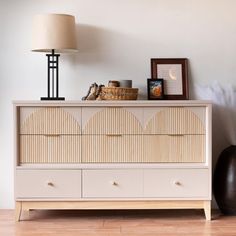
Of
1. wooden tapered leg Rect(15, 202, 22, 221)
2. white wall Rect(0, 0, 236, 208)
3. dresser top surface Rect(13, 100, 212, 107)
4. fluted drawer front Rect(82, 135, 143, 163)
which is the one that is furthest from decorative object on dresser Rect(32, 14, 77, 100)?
wooden tapered leg Rect(15, 202, 22, 221)

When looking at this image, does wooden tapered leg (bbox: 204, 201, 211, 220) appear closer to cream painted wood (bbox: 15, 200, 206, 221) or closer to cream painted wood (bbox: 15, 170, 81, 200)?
cream painted wood (bbox: 15, 200, 206, 221)

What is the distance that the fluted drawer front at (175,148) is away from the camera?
348 centimetres

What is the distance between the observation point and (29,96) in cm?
385

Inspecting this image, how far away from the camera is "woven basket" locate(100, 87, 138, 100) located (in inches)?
138

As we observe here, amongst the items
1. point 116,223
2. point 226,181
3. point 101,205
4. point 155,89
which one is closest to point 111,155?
point 101,205

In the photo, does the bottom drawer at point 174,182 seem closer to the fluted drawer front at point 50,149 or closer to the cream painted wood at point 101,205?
the cream painted wood at point 101,205

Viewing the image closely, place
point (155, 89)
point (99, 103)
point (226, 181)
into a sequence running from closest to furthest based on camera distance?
point (99, 103) < point (226, 181) < point (155, 89)

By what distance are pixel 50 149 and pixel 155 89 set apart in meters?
0.94

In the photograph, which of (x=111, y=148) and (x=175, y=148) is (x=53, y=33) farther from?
(x=175, y=148)

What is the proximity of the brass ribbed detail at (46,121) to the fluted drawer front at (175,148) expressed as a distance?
2.00ft

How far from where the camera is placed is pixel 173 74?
384cm

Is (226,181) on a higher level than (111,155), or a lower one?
lower

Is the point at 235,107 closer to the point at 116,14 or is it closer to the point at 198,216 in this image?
the point at 198,216

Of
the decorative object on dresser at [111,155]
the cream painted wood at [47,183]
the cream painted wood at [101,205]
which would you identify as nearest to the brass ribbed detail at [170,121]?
the decorative object on dresser at [111,155]
